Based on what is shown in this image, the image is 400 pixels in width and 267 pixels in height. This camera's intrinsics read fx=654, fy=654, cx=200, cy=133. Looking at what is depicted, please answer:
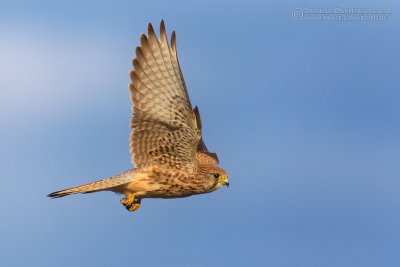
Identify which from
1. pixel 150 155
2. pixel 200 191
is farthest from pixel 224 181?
pixel 150 155

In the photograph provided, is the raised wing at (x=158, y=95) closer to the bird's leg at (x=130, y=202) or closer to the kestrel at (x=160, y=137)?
the kestrel at (x=160, y=137)

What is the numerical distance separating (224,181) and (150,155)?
1133mm

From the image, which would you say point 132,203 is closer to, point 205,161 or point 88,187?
point 88,187

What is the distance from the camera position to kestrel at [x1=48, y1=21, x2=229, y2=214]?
8.98 metres

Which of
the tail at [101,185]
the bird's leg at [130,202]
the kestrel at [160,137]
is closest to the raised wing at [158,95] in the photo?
the kestrel at [160,137]

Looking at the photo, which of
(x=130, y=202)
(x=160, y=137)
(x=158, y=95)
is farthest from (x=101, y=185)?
(x=158, y=95)

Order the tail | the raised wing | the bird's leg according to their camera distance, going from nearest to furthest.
A: the tail
the raised wing
the bird's leg

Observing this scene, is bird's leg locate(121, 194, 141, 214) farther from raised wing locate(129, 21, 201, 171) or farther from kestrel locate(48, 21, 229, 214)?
raised wing locate(129, 21, 201, 171)

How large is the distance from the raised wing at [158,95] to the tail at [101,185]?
46cm

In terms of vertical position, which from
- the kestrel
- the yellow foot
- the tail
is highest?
the kestrel

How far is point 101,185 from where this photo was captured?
8867mm

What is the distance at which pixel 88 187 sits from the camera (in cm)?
880

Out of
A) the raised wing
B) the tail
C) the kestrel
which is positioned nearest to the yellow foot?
the kestrel

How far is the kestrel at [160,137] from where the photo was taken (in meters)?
8.98
